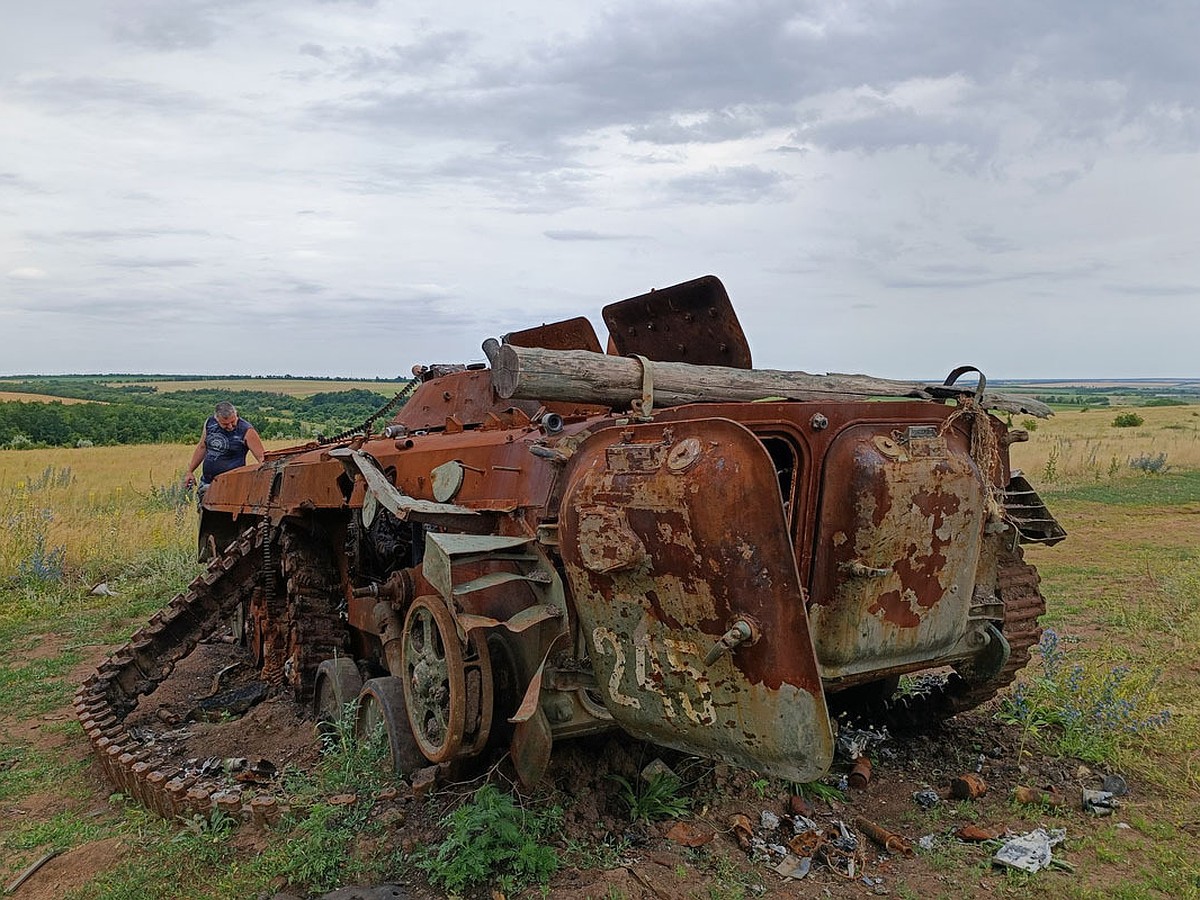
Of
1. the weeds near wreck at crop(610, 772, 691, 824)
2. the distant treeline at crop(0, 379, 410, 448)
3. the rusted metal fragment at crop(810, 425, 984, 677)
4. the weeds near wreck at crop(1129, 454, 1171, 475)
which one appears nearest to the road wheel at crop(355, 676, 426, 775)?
the weeds near wreck at crop(610, 772, 691, 824)

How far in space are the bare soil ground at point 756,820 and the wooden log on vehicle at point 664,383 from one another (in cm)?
174

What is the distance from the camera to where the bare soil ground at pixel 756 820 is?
4086 millimetres

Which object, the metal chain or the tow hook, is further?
the metal chain

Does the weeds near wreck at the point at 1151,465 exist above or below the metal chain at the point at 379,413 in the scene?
below

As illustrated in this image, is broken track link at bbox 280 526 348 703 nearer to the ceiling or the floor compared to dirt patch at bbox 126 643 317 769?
nearer to the ceiling

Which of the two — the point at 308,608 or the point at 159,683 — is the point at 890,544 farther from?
the point at 159,683

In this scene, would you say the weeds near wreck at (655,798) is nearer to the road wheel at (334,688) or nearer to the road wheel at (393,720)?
the road wheel at (393,720)

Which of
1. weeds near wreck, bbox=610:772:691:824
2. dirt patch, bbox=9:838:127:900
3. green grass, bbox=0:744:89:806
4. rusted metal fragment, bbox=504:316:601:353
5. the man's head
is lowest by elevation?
green grass, bbox=0:744:89:806

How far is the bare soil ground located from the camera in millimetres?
4086

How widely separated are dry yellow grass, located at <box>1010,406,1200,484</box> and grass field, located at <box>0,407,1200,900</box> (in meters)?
3.40

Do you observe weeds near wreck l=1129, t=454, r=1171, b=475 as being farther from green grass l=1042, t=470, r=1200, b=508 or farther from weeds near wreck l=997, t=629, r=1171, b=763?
weeds near wreck l=997, t=629, r=1171, b=763

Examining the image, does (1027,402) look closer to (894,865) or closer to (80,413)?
(894,865)

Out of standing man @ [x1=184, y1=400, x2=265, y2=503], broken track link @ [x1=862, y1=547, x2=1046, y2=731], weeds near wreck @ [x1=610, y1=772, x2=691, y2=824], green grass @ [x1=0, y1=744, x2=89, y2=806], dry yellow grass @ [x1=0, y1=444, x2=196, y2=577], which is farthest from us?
dry yellow grass @ [x1=0, y1=444, x2=196, y2=577]

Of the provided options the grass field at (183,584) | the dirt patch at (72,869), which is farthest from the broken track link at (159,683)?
the dirt patch at (72,869)
